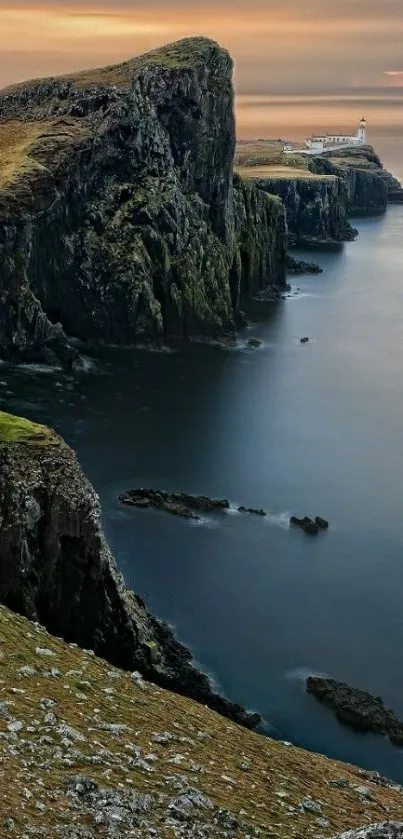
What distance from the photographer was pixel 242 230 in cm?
19638

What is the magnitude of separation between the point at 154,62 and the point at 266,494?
10408 cm

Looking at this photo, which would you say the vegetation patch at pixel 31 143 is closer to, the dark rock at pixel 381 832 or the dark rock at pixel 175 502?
the dark rock at pixel 175 502

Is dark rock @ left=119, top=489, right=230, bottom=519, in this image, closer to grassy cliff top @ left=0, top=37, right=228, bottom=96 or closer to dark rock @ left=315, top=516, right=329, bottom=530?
dark rock @ left=315, top=516, right=329, bottom=530

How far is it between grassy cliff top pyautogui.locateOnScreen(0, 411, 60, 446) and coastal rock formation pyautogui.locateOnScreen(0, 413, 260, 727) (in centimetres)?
6

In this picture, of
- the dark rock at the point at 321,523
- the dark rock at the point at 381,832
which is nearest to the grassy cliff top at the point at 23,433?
the dark rock at the point at 381,832

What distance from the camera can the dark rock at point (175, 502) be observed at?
301 ft

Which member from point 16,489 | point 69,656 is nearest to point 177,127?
point 16,489

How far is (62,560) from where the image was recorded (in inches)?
2240

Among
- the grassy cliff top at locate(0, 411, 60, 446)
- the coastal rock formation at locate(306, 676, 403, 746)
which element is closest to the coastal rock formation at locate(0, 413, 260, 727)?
the grassy cliff top at locate(0, 411, 60, 446)

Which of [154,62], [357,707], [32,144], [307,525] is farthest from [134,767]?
[154,62]

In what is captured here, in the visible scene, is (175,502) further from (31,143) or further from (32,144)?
(31,143)

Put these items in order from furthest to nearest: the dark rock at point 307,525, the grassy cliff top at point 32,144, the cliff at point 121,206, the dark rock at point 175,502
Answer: the grassy cliff top at point 32,144, the cliff at point 121,206, the dark rock at point 175,502, the dark rock at point 307,525

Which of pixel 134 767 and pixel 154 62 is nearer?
pixel 134 767

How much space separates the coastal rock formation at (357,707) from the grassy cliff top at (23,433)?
2562 cm
